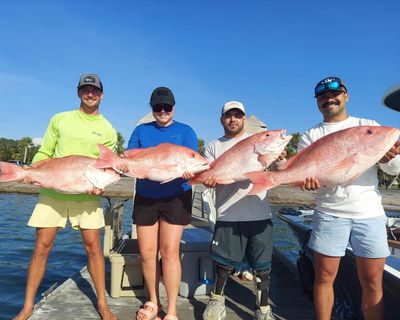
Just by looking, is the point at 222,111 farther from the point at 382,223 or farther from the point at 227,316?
the point at 227,316

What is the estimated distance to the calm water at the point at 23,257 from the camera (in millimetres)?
5906

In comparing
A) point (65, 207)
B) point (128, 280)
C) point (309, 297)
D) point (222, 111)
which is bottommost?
point (309, 297)

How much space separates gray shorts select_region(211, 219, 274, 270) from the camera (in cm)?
357

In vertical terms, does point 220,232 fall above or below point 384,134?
below

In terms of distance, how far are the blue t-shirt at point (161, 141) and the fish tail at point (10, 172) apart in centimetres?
110

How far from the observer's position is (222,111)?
12.4ft

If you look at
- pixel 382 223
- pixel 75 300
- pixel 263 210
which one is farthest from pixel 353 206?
pixel 75 300

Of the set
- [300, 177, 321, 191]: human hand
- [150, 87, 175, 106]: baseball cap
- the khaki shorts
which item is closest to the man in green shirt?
the khaki shorts

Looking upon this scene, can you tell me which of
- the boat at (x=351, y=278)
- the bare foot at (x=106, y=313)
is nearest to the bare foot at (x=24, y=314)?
the bare foot at (x=106, y=313)

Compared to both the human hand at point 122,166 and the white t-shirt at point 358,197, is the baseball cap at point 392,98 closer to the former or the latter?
the white t-shirt at point 358,197

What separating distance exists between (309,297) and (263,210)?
191 centimetres

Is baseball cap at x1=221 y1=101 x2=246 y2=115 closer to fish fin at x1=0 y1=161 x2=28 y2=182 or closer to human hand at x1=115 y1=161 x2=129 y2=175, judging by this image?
human hand at x1=115 y1=161 x2=129 y2=175

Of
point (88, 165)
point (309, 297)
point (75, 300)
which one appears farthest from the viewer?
point (309, 297)

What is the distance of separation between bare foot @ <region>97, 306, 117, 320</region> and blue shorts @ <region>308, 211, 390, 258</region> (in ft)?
7.48
